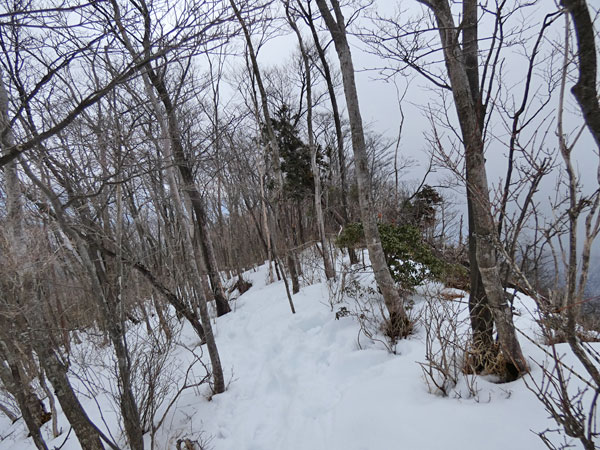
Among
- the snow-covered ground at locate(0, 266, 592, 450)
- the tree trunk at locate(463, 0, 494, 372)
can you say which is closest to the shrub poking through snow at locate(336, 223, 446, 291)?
the snow-covered ground at locate(0, 266, 592, 450)

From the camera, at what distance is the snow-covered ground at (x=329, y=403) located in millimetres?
2291

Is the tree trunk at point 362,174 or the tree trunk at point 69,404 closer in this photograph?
the tree trunk at point 69,404

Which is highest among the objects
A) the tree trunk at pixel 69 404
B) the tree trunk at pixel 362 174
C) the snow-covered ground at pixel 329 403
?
the tree trunk at pixel 362 174

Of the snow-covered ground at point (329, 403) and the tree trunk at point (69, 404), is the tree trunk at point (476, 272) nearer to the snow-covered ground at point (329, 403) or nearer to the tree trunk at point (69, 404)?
the snow-covered ground at point (329, 403)

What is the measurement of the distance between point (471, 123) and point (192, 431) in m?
4.88

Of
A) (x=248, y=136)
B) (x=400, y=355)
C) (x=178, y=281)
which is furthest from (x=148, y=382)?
(x=248, y=136)

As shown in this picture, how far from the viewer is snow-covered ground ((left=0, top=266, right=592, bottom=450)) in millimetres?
2291

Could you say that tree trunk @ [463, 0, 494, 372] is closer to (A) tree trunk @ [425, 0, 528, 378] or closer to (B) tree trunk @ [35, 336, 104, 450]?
(A) tree trunk @ [425, 0, 528, 378]

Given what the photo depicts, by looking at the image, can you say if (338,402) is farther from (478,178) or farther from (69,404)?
(69,404)

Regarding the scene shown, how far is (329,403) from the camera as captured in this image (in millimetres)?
3369

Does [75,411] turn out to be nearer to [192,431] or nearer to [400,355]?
[192,431]

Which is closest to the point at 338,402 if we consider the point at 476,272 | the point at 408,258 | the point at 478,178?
the point at 476,272

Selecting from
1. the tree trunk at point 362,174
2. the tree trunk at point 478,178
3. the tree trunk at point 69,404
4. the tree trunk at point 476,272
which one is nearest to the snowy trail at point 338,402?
the tree trunk at point 476,272

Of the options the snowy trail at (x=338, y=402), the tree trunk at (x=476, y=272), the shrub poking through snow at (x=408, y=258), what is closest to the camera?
the snowy trail at (x=338, y=402)
